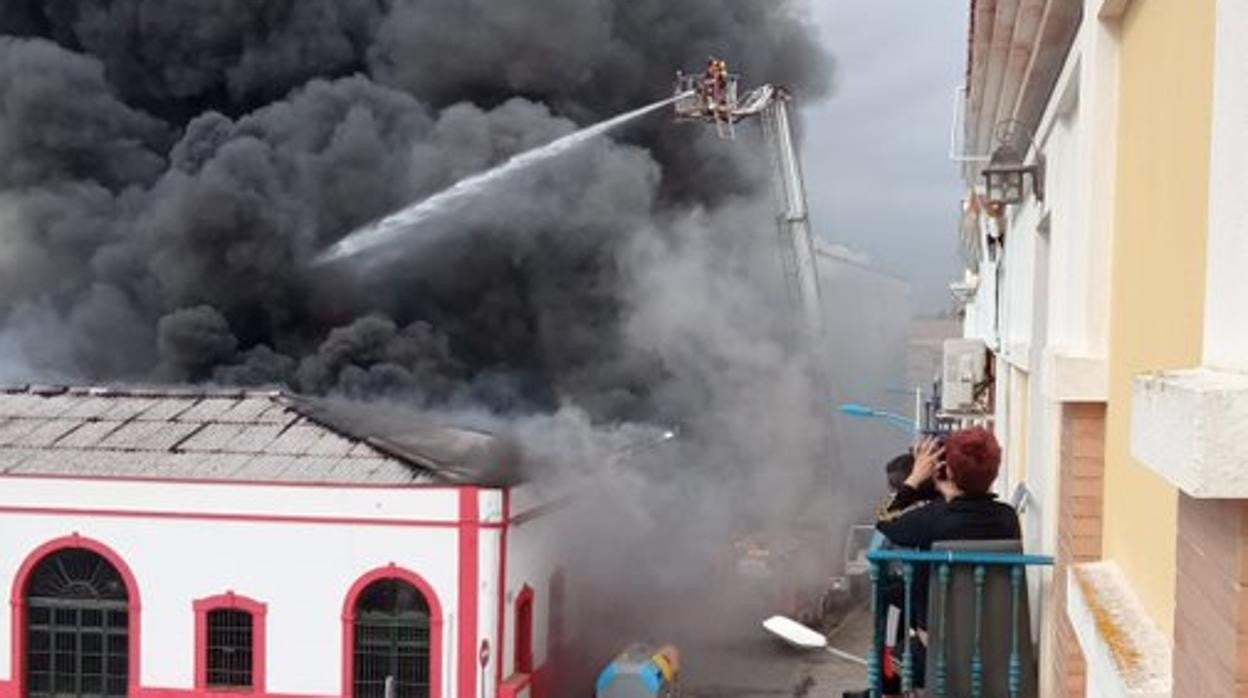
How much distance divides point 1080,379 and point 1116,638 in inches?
46.9

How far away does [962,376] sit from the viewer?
42.9 ft

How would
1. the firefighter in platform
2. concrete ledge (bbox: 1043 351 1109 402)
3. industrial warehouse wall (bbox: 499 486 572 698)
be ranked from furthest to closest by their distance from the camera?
the firefighter in platform
industrial warehouse wall (bbox: 499 486 572 698)
concrete ledge (bbox: 1043 351 1109 402)

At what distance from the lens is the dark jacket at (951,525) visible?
462 cm

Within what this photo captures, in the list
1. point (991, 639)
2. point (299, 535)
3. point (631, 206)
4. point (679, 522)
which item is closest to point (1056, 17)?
point (991, 639)

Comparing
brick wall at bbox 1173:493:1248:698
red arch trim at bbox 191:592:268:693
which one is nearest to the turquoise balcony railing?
brick wall at bbox 1173:493:1248:698

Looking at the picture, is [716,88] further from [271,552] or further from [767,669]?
[271,552]

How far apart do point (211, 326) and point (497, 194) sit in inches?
228

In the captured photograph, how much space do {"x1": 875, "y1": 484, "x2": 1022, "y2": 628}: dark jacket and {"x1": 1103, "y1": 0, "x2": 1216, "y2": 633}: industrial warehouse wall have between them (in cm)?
101

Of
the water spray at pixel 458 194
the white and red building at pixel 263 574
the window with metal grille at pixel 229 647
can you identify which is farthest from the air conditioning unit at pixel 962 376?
the water spray at pixel 458 194

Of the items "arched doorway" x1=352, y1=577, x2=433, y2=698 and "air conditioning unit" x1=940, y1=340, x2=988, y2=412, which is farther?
"arched doorway" x1=352, y1=577, x2=433, y2=698

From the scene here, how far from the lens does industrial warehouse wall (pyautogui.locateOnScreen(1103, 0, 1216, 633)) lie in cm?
231

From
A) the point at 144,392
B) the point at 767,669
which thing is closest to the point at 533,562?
the point at 767,669

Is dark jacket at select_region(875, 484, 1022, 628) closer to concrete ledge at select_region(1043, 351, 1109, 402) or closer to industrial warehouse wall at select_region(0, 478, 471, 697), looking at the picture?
concrete ledge at select_region(1043, 351, 1109, 402)

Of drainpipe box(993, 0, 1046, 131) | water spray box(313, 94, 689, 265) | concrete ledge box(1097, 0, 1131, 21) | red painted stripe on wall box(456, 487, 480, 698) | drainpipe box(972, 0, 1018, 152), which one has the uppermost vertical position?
water spray box(313, 94, 689, 265)
